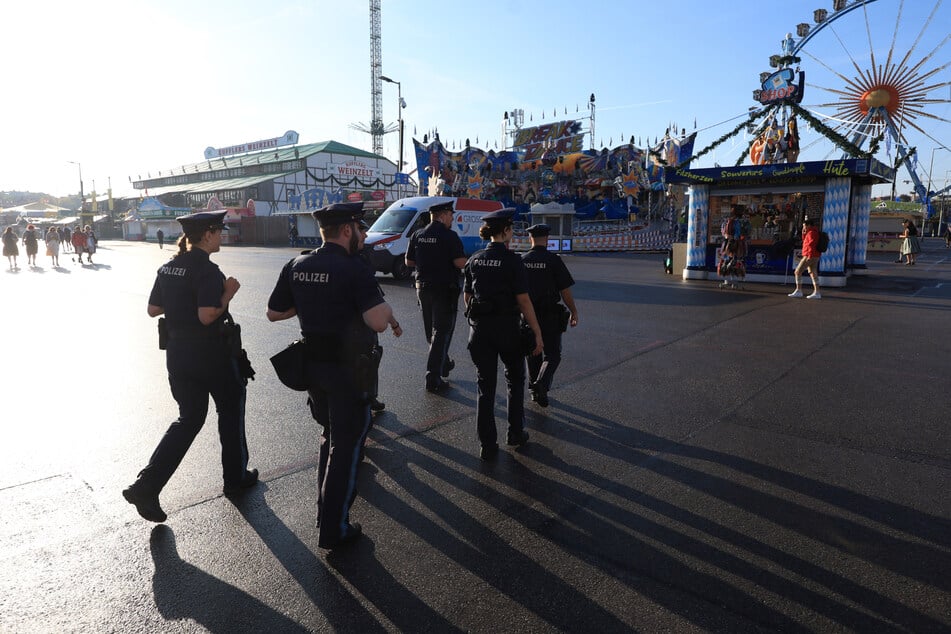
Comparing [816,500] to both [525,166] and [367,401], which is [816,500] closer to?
[367,401]

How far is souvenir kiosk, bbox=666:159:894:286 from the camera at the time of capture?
49.1 feet

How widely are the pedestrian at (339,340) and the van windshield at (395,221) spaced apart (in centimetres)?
1409

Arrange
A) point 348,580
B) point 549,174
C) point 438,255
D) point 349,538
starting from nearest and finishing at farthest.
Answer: point 348,580 → point 349,538 → point 438,255 → point 549,174

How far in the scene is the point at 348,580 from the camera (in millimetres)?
2859

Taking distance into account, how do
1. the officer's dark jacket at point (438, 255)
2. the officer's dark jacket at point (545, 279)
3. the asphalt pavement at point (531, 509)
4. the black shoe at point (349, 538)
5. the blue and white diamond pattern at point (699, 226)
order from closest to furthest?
the asphalt pavement at point (531, 509) → the black shoe at point (349, 538) → the officer's dark jacket at point (545, 279) → the officer's dark jacket at point (438, 255) → the blue and white diamond pattern at point (699, 226)

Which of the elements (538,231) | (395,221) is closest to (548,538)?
(538,231)

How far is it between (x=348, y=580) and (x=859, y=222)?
1958cm

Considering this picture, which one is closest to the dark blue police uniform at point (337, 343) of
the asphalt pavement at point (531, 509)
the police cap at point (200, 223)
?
the asphalt pavement at point (531, 509)

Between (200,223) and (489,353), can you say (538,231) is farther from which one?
(200,223)

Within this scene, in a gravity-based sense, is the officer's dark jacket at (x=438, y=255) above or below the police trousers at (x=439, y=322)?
above

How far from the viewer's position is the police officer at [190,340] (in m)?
3.32

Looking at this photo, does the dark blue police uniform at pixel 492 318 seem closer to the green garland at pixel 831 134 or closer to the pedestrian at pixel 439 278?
the pedestrian at pixel 439 278

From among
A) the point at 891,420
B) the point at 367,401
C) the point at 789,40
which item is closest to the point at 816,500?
the point at 891,420

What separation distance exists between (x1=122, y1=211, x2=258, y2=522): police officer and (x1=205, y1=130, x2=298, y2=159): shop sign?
244 feet
